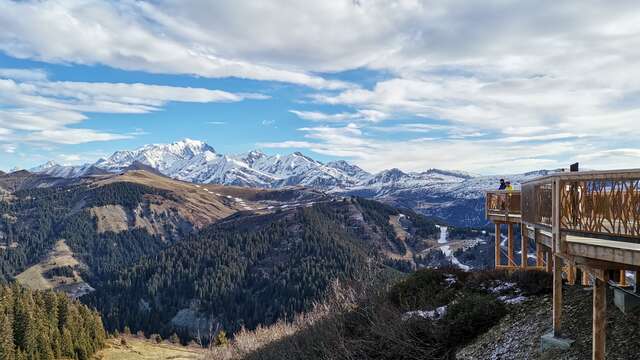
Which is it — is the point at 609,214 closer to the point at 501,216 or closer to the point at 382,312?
the point at 382,312

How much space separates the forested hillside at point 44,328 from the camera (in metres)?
92.5

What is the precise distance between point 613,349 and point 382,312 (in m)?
12.1

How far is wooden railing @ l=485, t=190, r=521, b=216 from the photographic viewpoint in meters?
26.2

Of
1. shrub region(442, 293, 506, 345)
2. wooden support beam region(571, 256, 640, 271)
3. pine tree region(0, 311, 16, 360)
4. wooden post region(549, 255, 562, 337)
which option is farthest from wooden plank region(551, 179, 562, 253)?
pine tree region(0, 311, 16, 360)

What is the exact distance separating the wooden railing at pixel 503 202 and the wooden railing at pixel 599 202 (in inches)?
485

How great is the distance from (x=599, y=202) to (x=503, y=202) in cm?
1724

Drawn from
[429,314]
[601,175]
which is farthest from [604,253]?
[429,314]

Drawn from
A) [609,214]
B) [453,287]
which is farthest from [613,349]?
[453,287]

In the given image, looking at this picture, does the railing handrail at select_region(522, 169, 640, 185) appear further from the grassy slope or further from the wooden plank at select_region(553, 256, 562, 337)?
the grassy slope

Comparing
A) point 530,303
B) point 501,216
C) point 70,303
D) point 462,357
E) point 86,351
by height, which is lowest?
point 86,351

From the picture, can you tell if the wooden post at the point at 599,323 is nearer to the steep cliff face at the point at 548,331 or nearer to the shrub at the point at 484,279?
the steep cliff face at the point at 548,331

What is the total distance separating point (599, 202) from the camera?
10852 millimetres

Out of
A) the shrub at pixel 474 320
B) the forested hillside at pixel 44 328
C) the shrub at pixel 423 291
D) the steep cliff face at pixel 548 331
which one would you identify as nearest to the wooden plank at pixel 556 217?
the steep cliff face at pixel 548 331

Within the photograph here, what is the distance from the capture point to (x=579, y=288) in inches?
724
